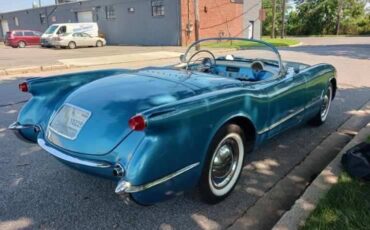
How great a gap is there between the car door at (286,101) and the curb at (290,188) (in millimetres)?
466

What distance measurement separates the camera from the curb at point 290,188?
281cm

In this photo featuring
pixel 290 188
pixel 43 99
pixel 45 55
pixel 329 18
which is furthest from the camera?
pixel 329 18

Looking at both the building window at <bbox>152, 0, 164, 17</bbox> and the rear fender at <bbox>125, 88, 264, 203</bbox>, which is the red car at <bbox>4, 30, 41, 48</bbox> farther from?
the rear fender at <bbox>125, 88, 264, 203</bbox>

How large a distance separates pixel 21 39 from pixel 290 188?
1138 inches

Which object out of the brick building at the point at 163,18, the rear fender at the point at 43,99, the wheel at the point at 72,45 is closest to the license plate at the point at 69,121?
the rear fender at the point at 43,99

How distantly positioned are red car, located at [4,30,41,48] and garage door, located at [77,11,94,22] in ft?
19.2

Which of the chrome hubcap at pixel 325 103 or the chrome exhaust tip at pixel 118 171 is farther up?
the chrome exhaust tip at pixel 118 171

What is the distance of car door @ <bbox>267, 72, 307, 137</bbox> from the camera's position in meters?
3.54

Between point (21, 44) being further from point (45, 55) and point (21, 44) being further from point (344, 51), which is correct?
point (344, 51)

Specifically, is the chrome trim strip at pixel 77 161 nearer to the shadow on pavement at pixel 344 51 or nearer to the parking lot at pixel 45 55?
the parking lot at pixel 45 55

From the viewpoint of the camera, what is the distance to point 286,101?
12.3 ft

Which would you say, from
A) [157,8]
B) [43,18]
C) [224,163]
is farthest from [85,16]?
[224,163]

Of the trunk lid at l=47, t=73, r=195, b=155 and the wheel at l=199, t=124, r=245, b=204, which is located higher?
the trunk lid at l=47, t=73, r=195, b=155

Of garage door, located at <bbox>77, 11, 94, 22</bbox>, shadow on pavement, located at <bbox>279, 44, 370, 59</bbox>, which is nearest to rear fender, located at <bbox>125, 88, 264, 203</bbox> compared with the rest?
shadow on pavement, located at <bbox>279, 44, 370, 59</bbox>
